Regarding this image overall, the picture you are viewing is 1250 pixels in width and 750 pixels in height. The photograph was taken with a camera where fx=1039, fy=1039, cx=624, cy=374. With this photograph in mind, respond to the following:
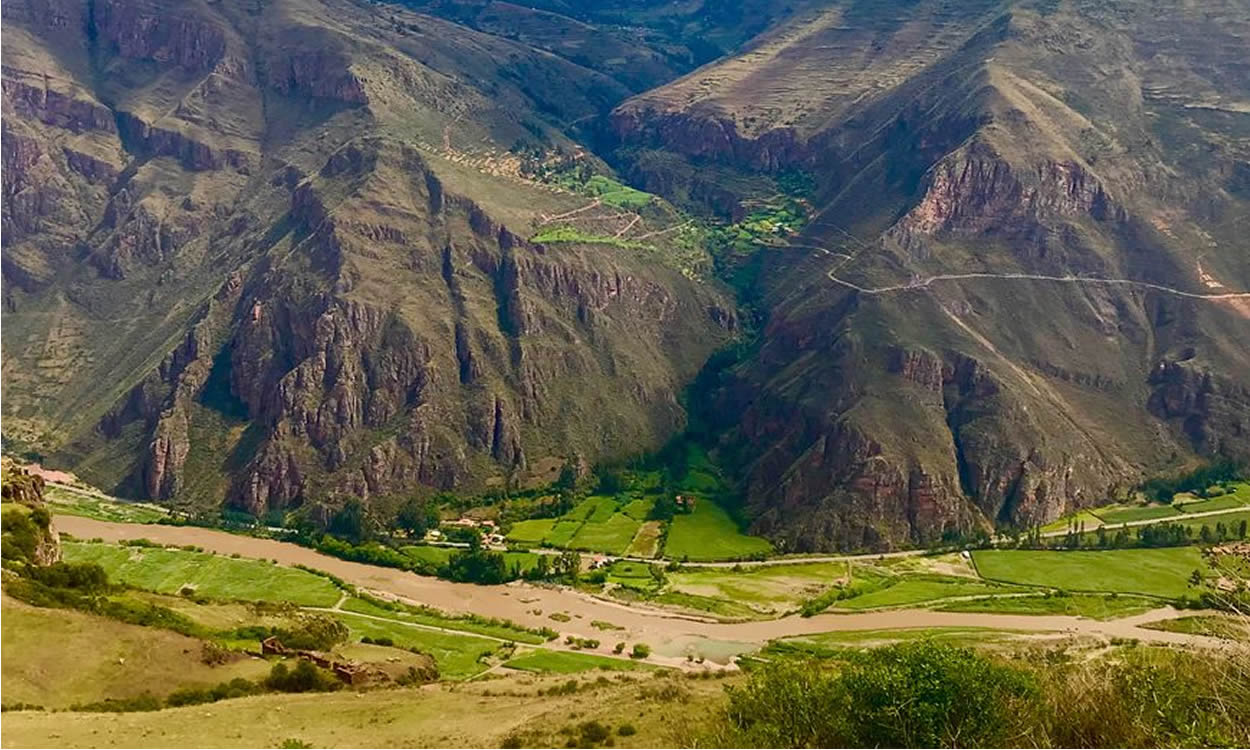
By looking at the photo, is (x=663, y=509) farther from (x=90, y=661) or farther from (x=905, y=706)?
(x=905, y=706)

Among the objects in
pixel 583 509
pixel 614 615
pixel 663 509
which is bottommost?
pixel 614 615

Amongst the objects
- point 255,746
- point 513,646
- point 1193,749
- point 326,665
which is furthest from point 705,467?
point 1193,749

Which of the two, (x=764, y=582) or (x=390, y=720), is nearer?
(x=390, y=720)

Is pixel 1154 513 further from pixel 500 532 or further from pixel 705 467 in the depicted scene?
pixel 500 532

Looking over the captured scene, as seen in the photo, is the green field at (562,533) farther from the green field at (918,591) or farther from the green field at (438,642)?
the green field at (918,591)

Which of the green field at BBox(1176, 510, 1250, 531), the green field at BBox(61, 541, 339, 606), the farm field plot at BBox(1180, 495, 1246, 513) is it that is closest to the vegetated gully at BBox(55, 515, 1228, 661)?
the green field at BBox(61, 541, 339, 606)

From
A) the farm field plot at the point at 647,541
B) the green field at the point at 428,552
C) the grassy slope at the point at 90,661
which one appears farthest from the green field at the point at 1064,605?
the grassy slope at the point at 90,661

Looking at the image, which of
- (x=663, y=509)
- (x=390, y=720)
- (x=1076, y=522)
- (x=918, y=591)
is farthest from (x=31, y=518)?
(x=1076, y=522)
